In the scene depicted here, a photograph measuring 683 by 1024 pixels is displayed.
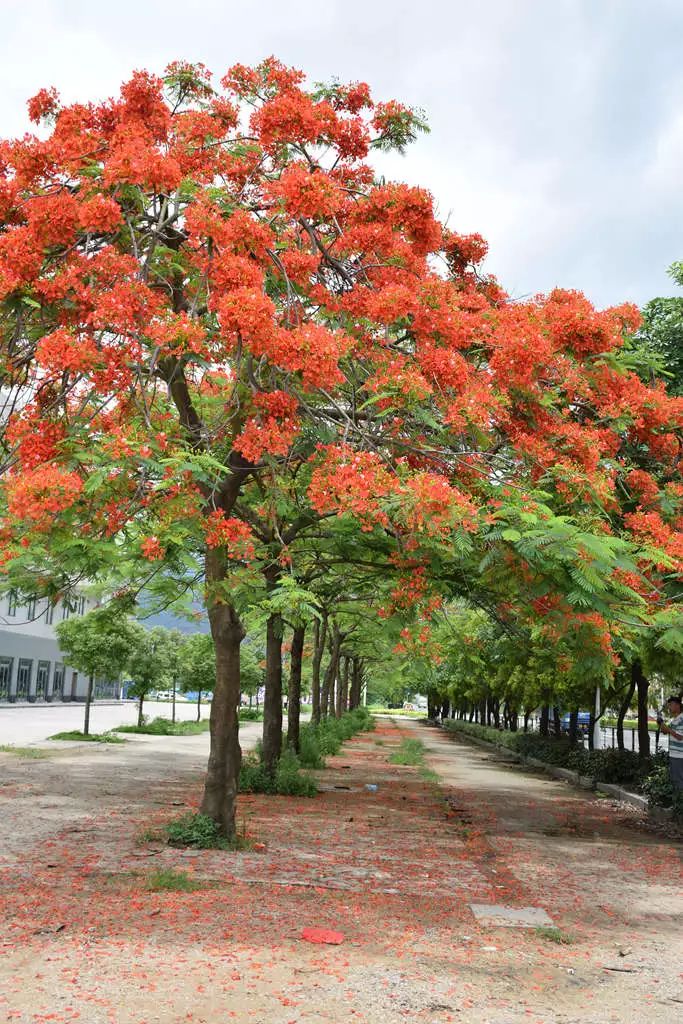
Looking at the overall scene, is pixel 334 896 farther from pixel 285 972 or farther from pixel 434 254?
pixel 434 254

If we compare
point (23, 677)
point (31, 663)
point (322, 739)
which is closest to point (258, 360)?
point (322, 739)

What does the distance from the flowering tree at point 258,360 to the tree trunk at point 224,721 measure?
0.03 metres

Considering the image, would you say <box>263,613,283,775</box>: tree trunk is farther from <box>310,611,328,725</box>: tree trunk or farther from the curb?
<box>310,611,328,725</box>: tree trunk

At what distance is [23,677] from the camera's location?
5672cm

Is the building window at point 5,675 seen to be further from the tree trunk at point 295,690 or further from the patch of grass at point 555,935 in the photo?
the patch of grass at point 555,935

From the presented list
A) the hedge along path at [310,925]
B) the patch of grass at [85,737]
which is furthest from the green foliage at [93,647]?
the hedge along path at [310,925]

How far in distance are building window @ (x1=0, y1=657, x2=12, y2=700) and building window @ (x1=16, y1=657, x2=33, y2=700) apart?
4.66ft

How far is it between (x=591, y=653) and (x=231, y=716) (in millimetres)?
4155

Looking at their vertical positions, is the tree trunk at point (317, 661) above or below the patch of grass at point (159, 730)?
above

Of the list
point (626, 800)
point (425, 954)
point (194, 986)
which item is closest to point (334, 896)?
point (425, 954)

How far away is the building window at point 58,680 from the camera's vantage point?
62.6 metres

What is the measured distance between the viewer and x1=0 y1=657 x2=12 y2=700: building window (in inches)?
2083

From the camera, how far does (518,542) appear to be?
285 inches

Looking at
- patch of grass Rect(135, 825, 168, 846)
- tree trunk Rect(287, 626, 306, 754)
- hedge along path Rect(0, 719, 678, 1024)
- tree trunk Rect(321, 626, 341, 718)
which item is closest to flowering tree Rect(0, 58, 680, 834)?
patch of grass Rect(135, 825, 168, 846)
